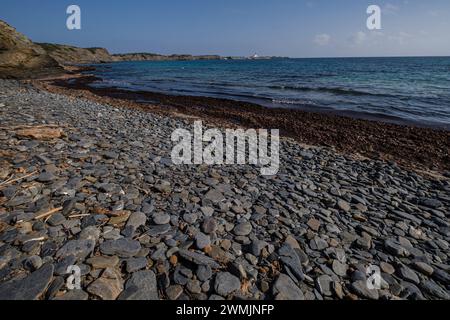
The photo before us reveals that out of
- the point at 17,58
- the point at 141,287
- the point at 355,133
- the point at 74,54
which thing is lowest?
the point at 141,287

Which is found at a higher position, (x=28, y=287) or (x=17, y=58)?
(x=17, y=58)

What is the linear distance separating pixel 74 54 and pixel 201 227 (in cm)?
15427

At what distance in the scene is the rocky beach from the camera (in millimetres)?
2771

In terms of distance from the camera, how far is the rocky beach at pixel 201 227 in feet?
9.09

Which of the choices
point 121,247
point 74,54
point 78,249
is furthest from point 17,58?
point 74,54

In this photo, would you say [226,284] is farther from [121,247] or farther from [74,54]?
[74,54]

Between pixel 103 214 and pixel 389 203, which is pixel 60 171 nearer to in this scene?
pixel 103 214

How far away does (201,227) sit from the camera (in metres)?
3.77

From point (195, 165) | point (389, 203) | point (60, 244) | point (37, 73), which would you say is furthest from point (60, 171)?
point (37, 73)

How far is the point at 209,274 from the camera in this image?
2910mm

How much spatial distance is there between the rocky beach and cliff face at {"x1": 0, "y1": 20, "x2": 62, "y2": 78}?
24.9 m
